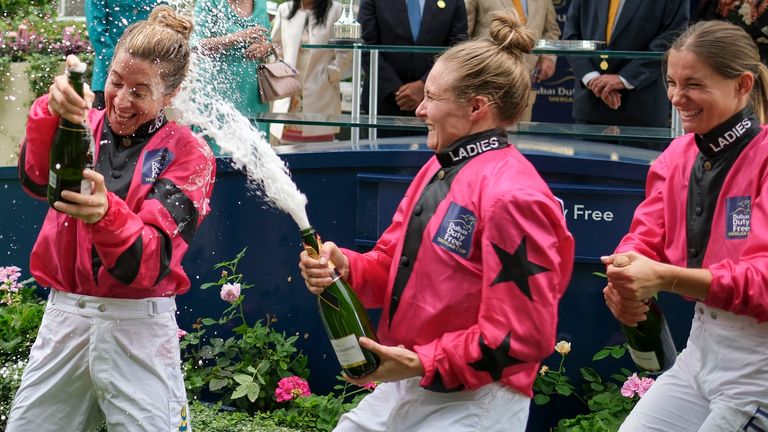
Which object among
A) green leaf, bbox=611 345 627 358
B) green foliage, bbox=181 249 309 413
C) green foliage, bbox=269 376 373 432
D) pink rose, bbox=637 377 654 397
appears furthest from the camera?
green foliage, bbox=181 249 309 413

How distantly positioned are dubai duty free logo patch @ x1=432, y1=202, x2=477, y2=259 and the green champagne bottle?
2.57ft

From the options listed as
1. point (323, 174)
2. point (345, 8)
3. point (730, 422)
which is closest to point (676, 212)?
Result: point (730, 422)

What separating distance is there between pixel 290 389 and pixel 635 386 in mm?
1644

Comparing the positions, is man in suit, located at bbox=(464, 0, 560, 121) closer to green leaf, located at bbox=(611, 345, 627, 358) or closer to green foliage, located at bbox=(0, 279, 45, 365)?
green leaf, located at bbox=(611, 345, 627, 358)

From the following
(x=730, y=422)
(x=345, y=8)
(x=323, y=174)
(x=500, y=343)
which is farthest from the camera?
(x=345, y=8)

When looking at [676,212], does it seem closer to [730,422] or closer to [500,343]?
[730,422]

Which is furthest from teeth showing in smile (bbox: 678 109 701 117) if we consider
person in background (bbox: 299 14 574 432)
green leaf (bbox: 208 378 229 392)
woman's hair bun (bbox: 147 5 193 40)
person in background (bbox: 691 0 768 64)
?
person in background (bbox: 691 0 768 64)

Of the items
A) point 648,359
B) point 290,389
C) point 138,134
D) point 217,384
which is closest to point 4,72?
point 217,384

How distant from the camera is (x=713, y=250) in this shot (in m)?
3.52

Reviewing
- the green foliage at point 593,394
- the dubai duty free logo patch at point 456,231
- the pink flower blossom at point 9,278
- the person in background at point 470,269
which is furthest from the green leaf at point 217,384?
A: the dubai duty free logo patch at point 456,231

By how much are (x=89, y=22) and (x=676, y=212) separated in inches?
148

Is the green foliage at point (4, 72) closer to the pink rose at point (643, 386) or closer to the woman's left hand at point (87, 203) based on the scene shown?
the pink rose at point (643, 386)

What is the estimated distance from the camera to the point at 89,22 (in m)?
6.28

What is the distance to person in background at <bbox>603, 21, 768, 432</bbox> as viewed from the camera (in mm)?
3312
